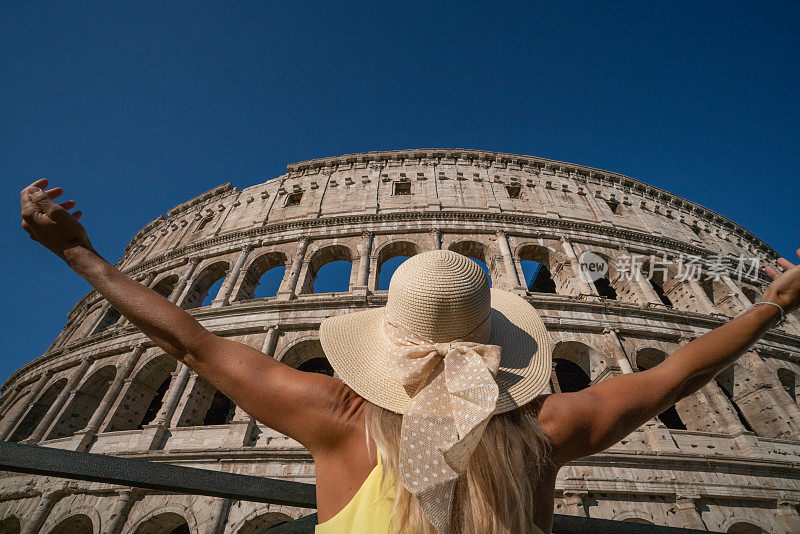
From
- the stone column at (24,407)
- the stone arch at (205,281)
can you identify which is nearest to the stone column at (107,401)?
the stone arch at (205,281)

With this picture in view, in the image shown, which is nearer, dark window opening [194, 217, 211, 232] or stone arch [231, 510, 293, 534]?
stone arch [231, 510, 293, 534]

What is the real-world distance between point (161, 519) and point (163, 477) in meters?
9.72

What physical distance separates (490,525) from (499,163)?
1826cm

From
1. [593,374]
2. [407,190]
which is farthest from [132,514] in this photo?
[407,190]

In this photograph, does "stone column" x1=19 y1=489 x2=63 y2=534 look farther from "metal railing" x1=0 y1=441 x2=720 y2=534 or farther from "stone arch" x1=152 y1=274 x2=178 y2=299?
"metal railing" x1=0 y1=441 x2=720 y2=534

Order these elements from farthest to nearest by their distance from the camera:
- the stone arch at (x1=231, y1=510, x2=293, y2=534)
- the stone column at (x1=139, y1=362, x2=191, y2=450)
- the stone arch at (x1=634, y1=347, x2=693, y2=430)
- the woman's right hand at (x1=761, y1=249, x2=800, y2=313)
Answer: the stone arch at (x1=634, y1=347, x2=693, y2=430) → the stone column at (x1=139, y1=362, x2=191, y2=450) → the stone arch at (x1=231, y1=510, x2=293, y2=534) → the woman's right hand at (x1=761, y1=249, x2=800, y2=313)

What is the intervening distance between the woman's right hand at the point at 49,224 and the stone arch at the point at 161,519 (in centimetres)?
932

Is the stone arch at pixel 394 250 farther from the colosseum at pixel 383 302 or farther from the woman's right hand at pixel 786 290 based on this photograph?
the woman's right hand at pixel 786 290

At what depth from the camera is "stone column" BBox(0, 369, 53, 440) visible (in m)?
12.0

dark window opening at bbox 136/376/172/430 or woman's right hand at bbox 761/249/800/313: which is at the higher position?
dark window opening at bbox 136/376/172/430

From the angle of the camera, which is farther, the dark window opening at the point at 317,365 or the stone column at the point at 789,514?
the dark window opening at the point at 317,365

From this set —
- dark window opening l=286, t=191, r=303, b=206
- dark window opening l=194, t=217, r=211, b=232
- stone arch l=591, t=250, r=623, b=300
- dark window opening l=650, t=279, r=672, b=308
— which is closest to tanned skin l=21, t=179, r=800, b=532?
stone arch l=591, t=250, r=623, b=300

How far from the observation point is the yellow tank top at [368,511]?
1060 millimetres

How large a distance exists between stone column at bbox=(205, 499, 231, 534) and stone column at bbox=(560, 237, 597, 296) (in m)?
11.3
